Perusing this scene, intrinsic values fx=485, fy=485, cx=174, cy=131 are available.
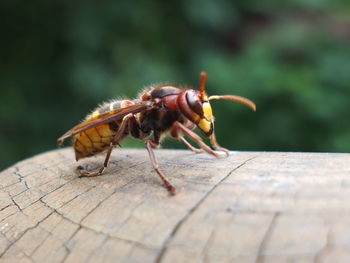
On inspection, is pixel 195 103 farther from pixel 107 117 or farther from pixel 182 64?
pixel 182 64

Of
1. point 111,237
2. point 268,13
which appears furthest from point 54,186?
point 268,13

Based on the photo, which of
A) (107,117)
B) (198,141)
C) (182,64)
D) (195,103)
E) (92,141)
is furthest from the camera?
(182,64)

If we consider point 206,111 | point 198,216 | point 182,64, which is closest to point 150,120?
point 206,111

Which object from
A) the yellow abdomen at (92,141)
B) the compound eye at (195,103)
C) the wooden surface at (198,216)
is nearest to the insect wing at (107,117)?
the yellow abdomen at (92,141)

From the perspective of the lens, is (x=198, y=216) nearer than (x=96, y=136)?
Yes

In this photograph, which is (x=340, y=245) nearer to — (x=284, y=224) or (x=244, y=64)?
(x=284, y=224)

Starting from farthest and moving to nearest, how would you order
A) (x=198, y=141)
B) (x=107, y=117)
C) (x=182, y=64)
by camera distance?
(x=182, y=64)
(x=107, y=117)
(x=198, y=141)
